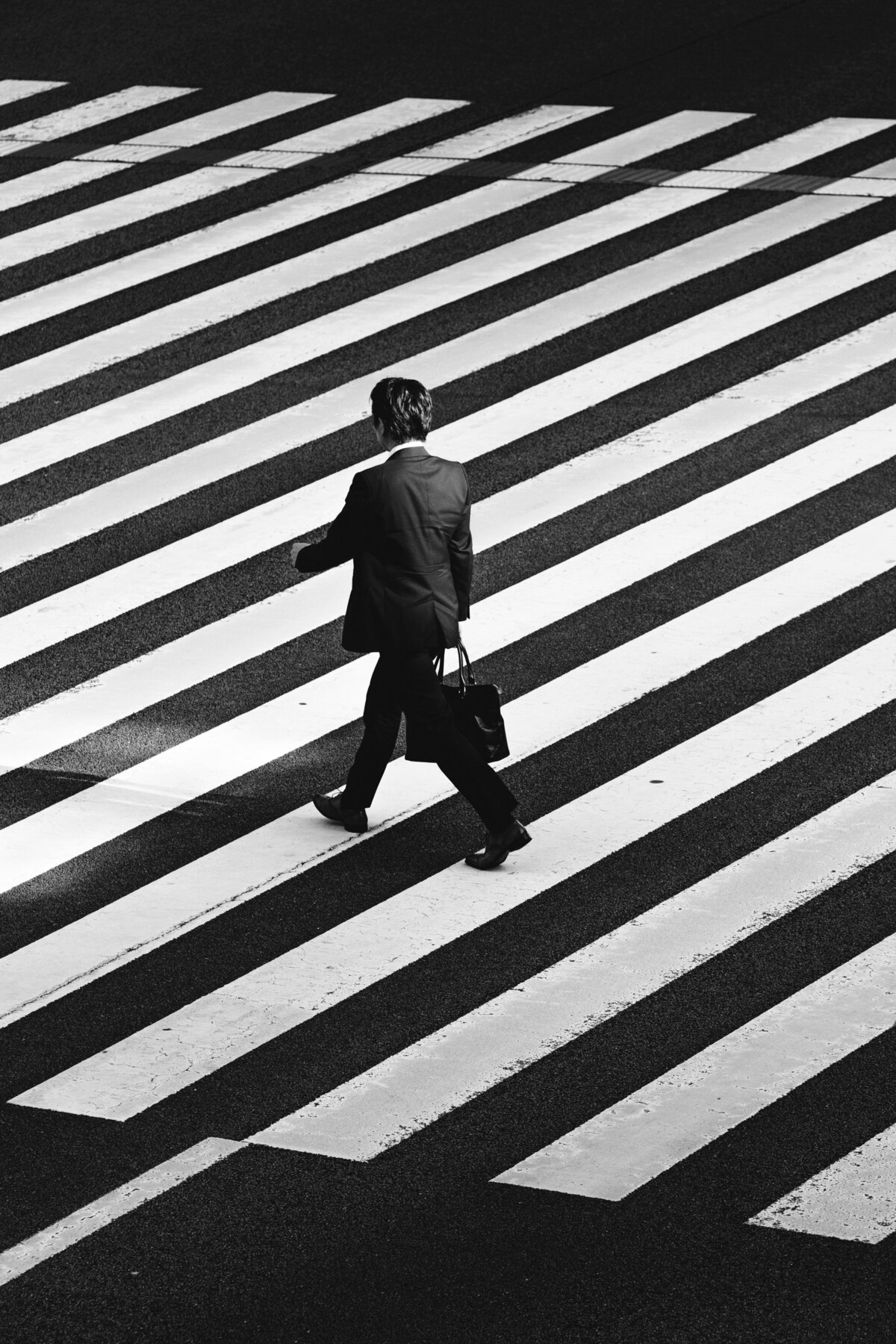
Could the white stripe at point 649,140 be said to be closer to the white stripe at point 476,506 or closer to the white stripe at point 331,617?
the white stripe at point 476,506

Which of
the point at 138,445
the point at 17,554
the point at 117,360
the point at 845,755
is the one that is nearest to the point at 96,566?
the point at 17,554

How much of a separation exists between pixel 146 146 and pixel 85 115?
1.17 m

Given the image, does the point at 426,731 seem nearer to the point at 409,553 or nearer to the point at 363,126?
the point at 409,553

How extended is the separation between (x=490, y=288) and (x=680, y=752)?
6068 mm

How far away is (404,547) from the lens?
7.68 meters

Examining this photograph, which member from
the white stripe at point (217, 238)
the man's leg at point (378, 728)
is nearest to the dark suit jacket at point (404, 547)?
the man's leg at point (378, 728)

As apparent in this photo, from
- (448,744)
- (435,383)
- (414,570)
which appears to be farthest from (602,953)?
(435,383)

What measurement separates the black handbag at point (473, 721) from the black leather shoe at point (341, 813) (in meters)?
0.39

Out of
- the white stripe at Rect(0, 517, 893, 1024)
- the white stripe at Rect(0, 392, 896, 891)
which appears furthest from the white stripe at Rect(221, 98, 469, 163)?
the white stripe at Rect(0, 517, 893, 1024)

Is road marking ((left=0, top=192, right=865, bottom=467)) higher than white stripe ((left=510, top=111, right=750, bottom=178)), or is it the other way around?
white stripe ((left=510, top=111, right=750, bottom=178))

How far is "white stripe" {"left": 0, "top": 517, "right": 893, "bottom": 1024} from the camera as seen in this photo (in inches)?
283

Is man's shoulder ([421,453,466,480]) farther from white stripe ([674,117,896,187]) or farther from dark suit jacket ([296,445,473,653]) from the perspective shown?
white stripe ([674,117,896,187])

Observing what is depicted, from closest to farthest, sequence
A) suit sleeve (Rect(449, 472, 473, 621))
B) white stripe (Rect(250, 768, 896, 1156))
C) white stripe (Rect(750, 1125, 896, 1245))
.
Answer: white stripe (Rect(750, 1125, 896, 1245)) → white stripe (Rect(250, 768, 896, 1156)) → suit sleeve (Rect(449, 472, 473, 621))

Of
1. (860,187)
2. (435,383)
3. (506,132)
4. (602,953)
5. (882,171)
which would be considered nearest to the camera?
(602,953)
